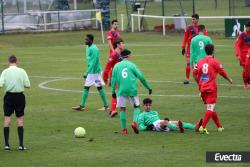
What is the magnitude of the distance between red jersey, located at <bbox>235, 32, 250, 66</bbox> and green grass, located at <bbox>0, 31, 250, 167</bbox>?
4.48 feet

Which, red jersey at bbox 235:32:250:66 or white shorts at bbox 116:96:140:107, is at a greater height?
→ red jersey at bbox 235:32:250:66

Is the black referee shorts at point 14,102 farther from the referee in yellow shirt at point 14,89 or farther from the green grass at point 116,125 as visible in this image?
the green grass at point 116,125

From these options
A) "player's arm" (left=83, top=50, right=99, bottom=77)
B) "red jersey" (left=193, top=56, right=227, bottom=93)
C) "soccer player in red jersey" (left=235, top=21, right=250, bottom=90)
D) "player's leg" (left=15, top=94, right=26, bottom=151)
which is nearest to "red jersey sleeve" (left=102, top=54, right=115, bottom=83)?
"player's arm" (left=83, top=50, right=99, bottom=77)

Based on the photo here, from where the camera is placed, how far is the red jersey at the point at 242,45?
2623 centimetres

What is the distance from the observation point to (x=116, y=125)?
69.1 feet

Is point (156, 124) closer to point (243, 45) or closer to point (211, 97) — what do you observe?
point (211, 97)

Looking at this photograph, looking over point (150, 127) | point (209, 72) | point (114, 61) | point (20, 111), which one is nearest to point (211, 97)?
point (209, 72)

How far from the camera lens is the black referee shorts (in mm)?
17766

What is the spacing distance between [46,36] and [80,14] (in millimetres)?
7525

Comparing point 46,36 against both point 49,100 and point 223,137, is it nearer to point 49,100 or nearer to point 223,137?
point 49,100

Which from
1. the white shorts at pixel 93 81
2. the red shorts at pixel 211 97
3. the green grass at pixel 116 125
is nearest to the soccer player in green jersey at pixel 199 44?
the green grass at pixel 116 125

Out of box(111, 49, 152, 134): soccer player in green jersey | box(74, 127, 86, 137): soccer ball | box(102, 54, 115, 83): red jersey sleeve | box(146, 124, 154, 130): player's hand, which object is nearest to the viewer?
box(74, 127, 86, 137): soccer ball

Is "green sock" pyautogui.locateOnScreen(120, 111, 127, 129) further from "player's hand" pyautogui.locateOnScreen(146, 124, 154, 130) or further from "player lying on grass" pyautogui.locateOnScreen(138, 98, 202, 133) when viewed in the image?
"player's hand" pyautogui.locateOnScreen(146, 124, 154, 130)

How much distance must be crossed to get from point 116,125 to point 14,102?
4022mm
